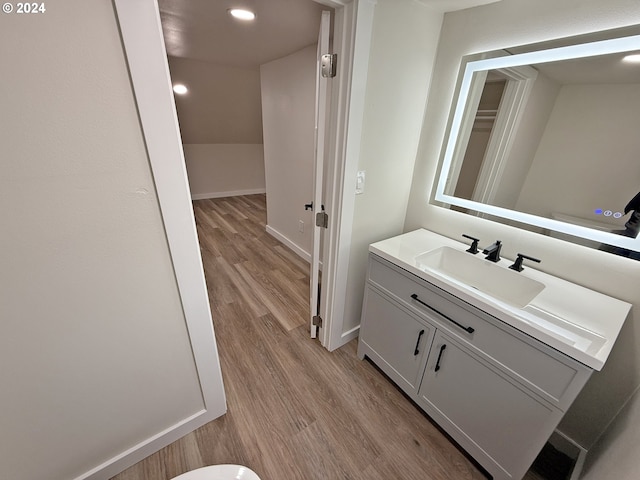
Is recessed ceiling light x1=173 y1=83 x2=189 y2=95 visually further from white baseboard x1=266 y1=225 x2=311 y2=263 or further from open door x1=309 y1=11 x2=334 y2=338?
open door x1=309 y1=11 x2=334 y2=338

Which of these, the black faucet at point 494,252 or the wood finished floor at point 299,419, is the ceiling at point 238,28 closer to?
the black faucet at point 494,252

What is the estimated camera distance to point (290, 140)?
2.69 meters

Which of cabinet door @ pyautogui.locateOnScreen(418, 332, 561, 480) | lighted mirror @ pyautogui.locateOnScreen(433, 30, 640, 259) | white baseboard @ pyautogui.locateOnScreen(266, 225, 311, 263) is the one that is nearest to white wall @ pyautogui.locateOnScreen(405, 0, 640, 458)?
lighted mirror @ pyautogui.locateOnScreen(433, 30, 640, 259)

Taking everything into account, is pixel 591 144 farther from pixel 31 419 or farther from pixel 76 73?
pixel 31 419

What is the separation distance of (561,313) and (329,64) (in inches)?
56.8

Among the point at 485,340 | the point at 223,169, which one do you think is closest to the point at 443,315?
the point at 485,340

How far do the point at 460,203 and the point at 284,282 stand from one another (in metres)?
1.72

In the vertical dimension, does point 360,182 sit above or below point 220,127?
below

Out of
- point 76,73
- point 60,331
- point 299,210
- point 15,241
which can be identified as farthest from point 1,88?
point 299,210

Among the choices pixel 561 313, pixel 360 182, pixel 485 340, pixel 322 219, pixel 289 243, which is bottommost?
pixel 289 243

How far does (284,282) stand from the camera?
2.56m

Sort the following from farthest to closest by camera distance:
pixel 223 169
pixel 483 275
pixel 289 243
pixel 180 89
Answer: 1. pixel 223 169
2. pixel 180 89
3. pixel 289 243
4. pixel 483 275

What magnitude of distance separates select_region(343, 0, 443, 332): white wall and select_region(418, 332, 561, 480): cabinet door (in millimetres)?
674

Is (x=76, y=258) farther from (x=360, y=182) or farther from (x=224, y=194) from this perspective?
(x=224, y=194)
